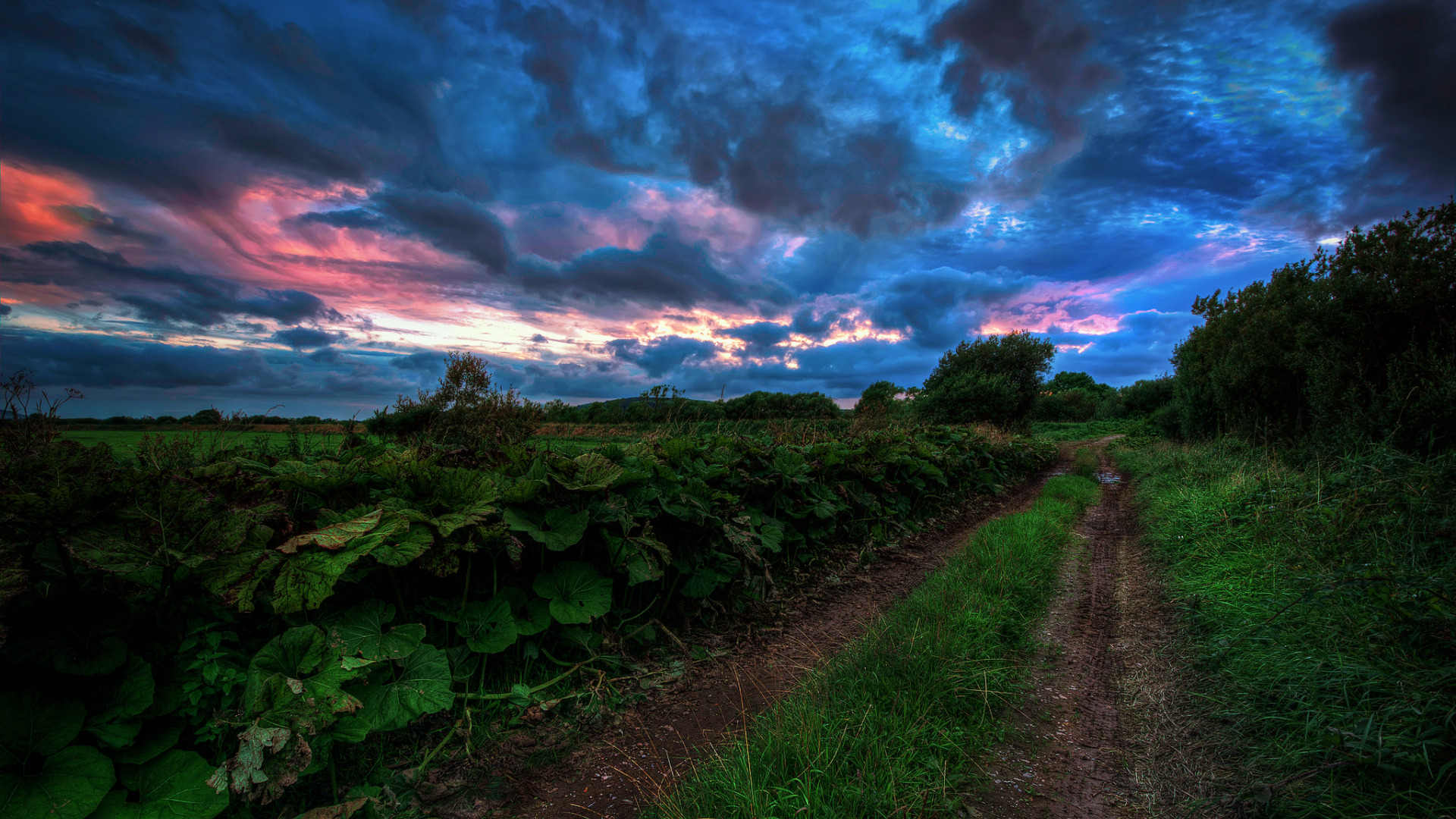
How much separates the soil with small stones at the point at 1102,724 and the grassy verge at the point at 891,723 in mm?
155

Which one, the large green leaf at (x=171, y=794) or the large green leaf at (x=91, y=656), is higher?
the large green leaf at (x=91, y=656)

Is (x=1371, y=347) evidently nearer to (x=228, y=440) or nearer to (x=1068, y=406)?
(x=228, y=440)

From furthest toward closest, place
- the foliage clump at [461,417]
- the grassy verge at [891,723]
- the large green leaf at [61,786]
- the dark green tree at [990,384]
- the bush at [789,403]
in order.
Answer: the dark green tree at [990,384]
the bush at [789,403]
the foliage clump at [461,417]
the grassy verge at [891,723]
the large green leaf at [61,786]

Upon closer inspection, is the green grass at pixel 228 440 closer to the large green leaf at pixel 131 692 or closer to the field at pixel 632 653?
the field at pixel 632 653

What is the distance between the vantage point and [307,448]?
13.0ft

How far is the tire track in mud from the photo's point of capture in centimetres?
249

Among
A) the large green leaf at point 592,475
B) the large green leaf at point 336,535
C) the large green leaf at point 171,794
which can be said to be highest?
the large green leaf at point 592,475

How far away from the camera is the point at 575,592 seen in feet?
10.3

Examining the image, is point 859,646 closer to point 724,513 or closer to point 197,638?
point 724,513

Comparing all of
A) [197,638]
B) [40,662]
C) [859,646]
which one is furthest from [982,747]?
[40,662]

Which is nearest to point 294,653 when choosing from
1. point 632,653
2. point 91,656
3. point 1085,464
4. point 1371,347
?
point 91,656

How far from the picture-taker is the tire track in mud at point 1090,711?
8.17ft

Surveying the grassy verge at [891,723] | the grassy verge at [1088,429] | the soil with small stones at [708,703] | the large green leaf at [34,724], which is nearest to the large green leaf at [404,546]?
the large green leaf at [34,724]

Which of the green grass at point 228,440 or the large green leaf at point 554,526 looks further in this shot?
the green grass at point 228,440
